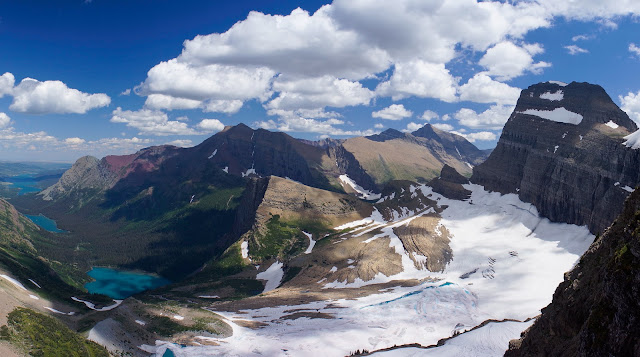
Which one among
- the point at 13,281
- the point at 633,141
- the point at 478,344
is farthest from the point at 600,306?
the point at 633,141

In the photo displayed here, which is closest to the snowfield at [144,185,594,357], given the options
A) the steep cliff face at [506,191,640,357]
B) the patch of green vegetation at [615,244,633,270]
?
the steep cliff face at [506,191,640,357]

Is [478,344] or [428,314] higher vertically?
[478,344]

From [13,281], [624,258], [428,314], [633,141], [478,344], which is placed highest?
[633,141]

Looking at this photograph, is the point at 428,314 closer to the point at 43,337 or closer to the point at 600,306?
the point at 600,306

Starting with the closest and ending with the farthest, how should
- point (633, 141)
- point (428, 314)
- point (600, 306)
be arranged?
point (600, 306)
point (428, 314)
point (633, 141)

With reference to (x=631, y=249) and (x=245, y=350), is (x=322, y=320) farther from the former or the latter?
(x=631, y=249)

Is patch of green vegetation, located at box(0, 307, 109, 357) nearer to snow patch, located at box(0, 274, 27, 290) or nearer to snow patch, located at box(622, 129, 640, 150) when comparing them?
snow patch, located at box(0, 274, 27, 290)
